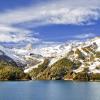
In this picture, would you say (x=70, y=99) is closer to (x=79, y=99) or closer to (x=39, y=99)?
(x=79, y=99)

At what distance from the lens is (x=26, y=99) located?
159375 mm

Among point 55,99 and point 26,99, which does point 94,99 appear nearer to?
point 55,99

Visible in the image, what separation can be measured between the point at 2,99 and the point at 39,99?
1690 centimetres

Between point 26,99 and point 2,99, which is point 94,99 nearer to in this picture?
point 26,99

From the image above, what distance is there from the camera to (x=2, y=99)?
156375mm

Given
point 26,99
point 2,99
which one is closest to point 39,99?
point 26,99

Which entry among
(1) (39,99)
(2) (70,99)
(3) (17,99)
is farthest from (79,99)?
(3) (17,99)

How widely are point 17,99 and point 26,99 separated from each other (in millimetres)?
4201

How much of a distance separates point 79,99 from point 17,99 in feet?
91.7

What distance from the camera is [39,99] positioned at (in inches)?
6363

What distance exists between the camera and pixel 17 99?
157750 millimetres

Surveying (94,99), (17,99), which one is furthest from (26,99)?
(94,99)

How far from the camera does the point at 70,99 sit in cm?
16288

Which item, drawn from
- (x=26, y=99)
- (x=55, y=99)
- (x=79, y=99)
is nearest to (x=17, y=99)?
(x=26, y=99)
